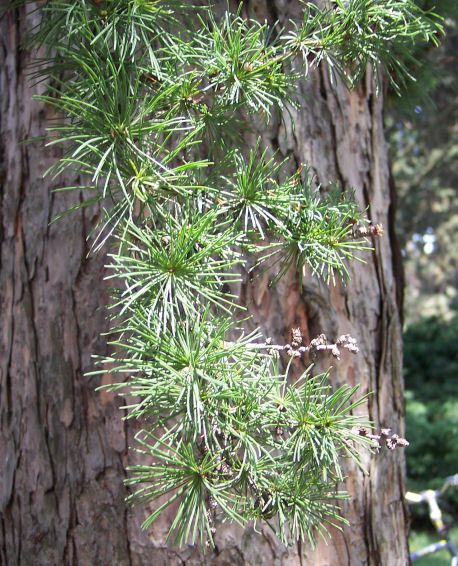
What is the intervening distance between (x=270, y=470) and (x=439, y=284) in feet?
44.6

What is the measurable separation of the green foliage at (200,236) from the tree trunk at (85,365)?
1.32 feet

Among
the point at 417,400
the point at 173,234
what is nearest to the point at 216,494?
the point at 173,234

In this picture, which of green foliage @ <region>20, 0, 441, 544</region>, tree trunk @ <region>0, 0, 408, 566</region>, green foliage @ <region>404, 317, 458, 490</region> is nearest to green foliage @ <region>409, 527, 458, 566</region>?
green foliage @ <region>404, 317, 458, 490</region>

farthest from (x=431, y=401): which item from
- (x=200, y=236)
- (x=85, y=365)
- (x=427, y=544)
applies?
(x=200, y=236)

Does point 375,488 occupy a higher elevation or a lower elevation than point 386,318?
lower

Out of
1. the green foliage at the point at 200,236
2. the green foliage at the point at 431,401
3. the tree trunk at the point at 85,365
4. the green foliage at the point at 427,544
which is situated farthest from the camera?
the green foliage at the point at 431,401

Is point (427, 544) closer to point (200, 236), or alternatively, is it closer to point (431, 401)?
point (431, 401)

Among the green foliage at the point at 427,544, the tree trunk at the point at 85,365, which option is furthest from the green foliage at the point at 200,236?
the green foliage at the point at 427,544

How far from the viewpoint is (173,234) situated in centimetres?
85

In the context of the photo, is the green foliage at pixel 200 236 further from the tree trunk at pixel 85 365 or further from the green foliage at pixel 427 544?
the green foliage at pixel 427 544

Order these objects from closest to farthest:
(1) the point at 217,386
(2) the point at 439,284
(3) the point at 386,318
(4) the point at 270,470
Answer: (1) the point at 217,386 → (4) the point at 270,470 → (3) the point at 386,318 → (2) the point at 439,284

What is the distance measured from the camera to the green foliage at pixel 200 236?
0.81m

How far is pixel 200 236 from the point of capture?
0.85 m

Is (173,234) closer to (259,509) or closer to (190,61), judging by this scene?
(190,61)
